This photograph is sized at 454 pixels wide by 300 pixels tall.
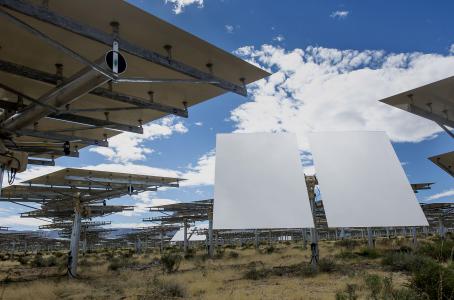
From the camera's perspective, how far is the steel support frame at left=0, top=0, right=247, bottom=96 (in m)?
4.73

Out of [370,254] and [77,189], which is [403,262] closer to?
[370,254]

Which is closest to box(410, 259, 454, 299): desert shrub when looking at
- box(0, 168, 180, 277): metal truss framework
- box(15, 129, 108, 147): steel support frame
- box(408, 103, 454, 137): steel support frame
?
box(408, 103, 454, 137): steel support frame

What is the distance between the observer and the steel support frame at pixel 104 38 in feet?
15.5

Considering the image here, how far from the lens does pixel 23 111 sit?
709 cm

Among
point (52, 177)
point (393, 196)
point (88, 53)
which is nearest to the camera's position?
point (88, 53)

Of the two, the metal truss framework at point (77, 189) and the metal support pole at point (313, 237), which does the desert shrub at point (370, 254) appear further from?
the metal truss framework at point (77, 189)

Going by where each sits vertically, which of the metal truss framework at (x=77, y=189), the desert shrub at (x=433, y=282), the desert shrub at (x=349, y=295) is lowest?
the desert shrub at (x=349, y=295)

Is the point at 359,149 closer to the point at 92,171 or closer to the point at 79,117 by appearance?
the point at 79,117

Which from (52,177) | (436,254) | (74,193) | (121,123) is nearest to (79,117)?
(121,123)

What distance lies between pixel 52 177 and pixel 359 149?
13.7m

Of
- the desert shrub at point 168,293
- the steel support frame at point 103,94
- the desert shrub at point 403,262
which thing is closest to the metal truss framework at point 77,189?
the desert shrub at point 168,293

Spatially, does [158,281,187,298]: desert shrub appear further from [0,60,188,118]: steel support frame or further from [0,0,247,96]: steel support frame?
[0,0,247,96]: steel support frame

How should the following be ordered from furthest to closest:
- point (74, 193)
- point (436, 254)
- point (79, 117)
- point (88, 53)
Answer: point (74, 193)
point (436, 254)
point (79, 117)
point (88, 53)

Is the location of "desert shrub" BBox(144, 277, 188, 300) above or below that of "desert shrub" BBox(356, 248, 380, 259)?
below
